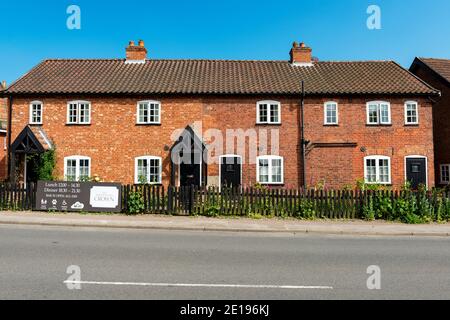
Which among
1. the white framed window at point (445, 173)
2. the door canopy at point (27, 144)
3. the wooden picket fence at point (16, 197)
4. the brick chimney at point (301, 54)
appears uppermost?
the brick chimney at point (301, 54)

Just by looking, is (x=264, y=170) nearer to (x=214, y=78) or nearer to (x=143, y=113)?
(x=214, y=78)

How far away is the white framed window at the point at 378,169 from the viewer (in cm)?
1977

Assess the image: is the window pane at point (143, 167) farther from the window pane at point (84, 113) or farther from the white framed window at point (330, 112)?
the white framed window at point (330, 112)

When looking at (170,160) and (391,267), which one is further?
(170,160)

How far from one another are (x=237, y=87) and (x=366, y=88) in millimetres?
8270

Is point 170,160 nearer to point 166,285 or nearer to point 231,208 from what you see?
point 231,208

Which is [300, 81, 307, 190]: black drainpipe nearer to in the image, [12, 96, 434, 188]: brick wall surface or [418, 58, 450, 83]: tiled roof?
[12, 96, 434, 188]: brick wall surface

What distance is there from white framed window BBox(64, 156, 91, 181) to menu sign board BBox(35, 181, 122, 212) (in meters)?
5.71

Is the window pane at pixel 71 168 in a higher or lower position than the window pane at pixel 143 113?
lower

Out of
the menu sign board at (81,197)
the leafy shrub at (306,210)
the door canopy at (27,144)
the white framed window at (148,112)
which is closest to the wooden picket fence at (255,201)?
the leafy shrub at (306,210)

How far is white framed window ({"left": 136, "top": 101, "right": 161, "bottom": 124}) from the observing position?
20.0m

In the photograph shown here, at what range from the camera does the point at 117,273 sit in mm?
6094

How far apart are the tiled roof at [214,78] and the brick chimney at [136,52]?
50cm
